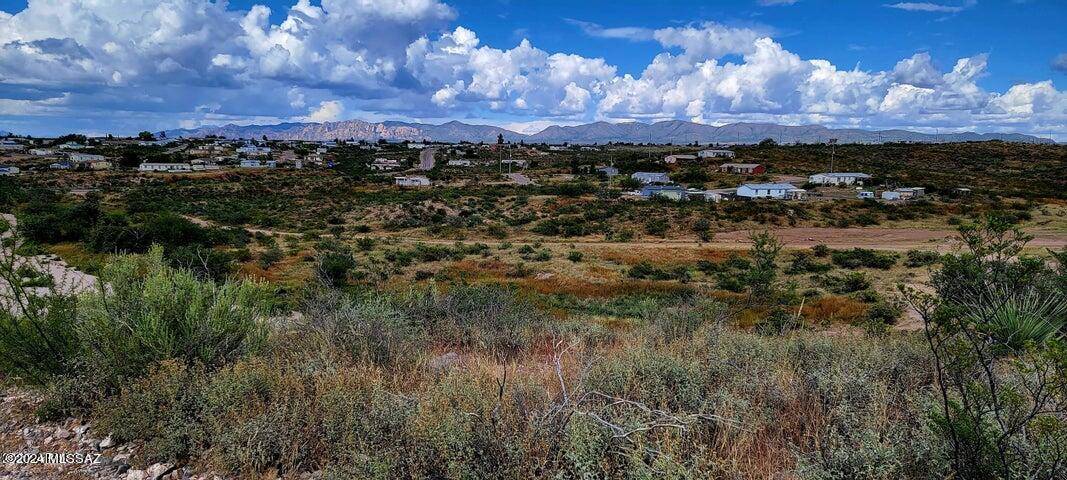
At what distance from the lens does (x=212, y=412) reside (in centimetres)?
429

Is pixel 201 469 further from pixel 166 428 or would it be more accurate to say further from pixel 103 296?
pixel 103 296

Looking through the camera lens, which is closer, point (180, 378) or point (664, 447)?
point (664, 447)

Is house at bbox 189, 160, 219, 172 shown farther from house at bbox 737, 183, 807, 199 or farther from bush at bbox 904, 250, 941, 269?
bush at bbox 904, 250, 941, 269

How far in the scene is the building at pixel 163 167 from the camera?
86562mm

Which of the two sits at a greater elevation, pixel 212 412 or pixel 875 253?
pixel 212 412

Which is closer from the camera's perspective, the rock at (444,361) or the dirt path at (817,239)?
the rock at (444,361)

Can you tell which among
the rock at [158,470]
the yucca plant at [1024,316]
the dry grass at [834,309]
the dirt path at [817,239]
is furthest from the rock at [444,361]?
the dirt path at [817,239]

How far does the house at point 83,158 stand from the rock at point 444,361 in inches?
4590

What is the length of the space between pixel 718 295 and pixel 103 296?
20.1 m

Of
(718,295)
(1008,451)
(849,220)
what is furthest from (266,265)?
(849,220)

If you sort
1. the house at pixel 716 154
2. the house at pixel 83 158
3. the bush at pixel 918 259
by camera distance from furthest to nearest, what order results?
1. the house at pixel 716 154
2. the house at pixel 83 158
3. the bush at pixel 918 259

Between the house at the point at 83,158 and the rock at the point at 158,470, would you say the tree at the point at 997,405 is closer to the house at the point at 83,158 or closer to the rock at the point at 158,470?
the rock at the point at 158,470

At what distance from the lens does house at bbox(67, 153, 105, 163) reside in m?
94.5

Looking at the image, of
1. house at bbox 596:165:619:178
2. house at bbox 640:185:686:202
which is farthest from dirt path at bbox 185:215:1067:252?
house at bbox 596:165:619:178
